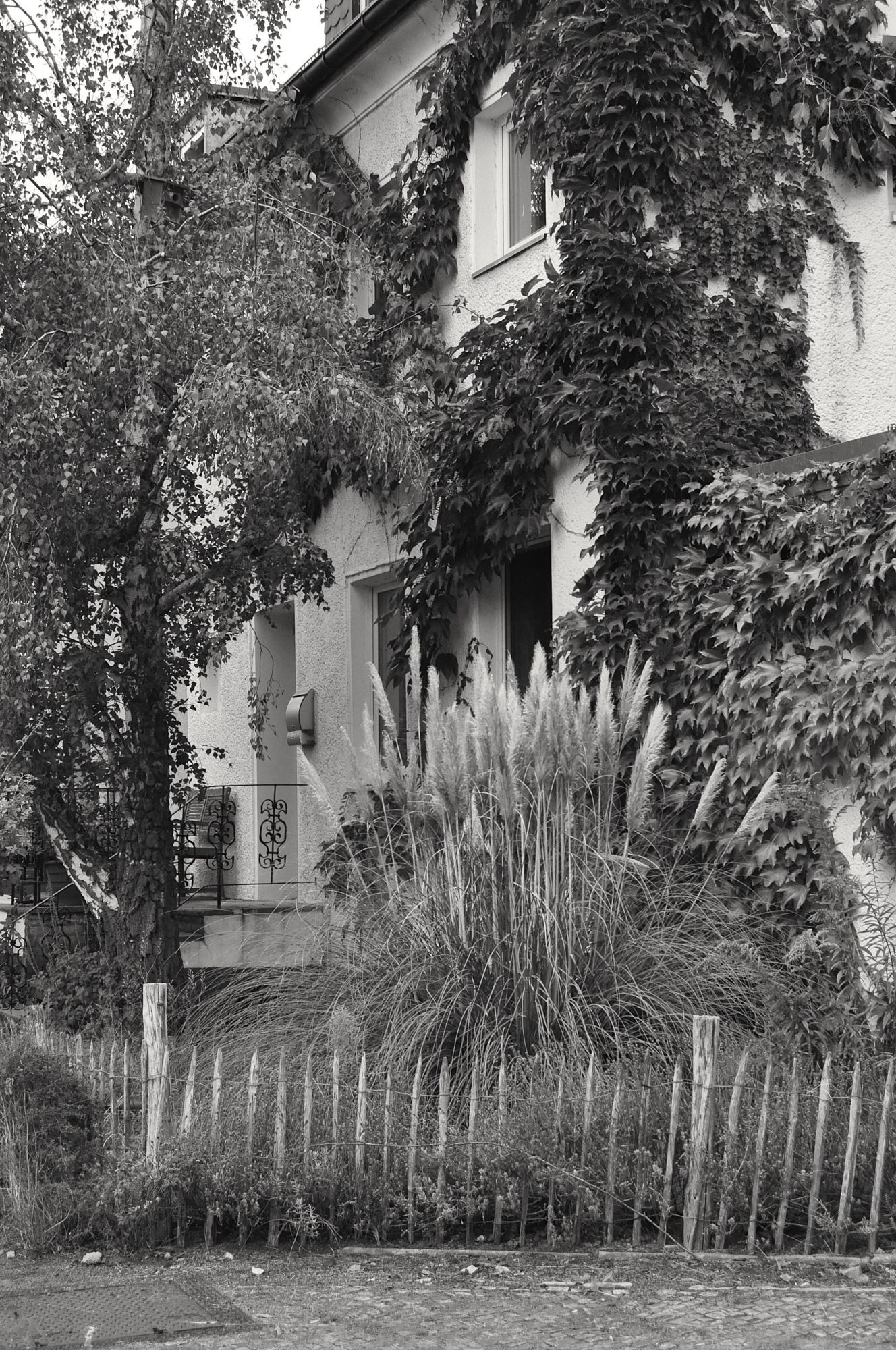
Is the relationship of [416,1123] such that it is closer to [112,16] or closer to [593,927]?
[593,927]

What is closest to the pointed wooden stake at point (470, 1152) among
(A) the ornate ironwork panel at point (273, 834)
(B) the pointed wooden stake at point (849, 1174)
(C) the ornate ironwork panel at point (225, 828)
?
(B) the pointed wooden stake at point (849, 1174)

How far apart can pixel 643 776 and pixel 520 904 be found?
3.20 ft

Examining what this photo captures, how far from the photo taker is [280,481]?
30.3 feet

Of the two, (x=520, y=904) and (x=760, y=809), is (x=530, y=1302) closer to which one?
(x=520, y=904)

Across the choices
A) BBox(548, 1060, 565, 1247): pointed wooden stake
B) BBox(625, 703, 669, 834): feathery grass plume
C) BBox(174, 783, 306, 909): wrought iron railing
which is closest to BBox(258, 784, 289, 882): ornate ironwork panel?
BBox(174, 783, 306, 909): wrought iron railing

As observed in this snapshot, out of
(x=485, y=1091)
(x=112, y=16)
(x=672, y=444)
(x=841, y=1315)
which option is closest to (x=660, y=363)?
(x=672, y=444)

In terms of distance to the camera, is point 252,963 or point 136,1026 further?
point 136,1026

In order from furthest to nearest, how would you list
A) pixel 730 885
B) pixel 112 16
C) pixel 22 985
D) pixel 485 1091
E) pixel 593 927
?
pixel 22 985 → pixel 112 16 → pixel 730 885 → pixel 593 927 → pixel 485 1091

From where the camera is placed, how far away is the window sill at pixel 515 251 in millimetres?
9711

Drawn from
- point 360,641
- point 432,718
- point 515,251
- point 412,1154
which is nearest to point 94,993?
point 432,718

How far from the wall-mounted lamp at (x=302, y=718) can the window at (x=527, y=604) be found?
289 centimetres

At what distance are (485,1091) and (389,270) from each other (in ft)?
22.5

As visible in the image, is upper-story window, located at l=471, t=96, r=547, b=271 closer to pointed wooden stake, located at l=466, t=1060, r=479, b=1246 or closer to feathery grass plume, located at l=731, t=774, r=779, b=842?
feathery grass plume, located at l=731, t=774, r=779, b=842

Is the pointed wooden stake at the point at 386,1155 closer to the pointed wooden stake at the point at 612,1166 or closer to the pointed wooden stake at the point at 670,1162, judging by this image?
the pointed wooden stake at the point at 612,1166
